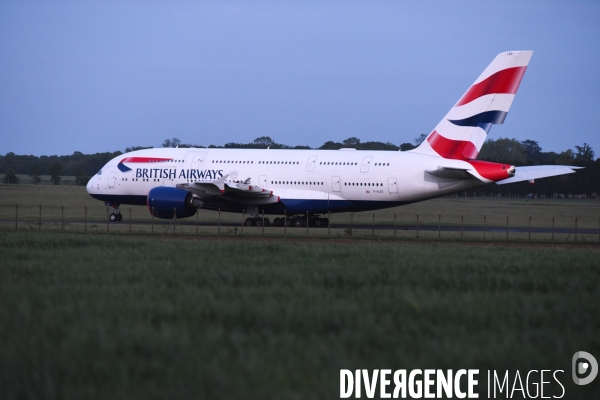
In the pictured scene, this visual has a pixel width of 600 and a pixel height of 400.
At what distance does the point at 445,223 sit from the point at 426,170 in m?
8.88

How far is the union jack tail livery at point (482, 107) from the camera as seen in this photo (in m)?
34.3

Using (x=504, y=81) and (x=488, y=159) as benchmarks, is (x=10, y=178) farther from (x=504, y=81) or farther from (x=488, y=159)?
(x=504, y=81)

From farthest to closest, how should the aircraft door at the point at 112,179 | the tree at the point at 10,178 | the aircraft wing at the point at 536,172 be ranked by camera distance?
the tree at the point at 10,178 < the aircraft door at the point at 112,179 < the aircraft wing at the point at 536,172

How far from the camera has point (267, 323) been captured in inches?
398

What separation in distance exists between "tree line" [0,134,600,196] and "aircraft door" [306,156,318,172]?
1567 centimetres

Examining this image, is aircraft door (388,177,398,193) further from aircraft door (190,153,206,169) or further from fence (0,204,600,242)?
aircraft door (190,153,206,169)

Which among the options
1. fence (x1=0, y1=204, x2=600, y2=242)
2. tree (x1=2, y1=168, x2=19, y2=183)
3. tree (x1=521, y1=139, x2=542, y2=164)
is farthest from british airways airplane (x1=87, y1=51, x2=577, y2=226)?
tree (x1=521, y1=139, x2=542, y2=164)

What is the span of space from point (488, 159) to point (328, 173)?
3704 inches

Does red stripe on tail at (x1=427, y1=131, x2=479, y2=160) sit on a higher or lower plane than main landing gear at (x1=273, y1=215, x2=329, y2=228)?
higher

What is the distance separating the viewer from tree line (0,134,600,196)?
92.9 meters

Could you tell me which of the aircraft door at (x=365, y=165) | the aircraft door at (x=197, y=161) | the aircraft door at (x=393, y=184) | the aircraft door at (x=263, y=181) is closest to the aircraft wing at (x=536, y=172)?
the aircraft door at (x=393, y=184)

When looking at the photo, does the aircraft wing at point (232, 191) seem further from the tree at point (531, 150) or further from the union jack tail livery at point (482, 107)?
the tree at point (531, 150)

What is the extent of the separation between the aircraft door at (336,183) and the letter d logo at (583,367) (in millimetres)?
28158

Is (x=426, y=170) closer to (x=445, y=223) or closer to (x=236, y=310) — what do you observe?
(x=445, y=223)
